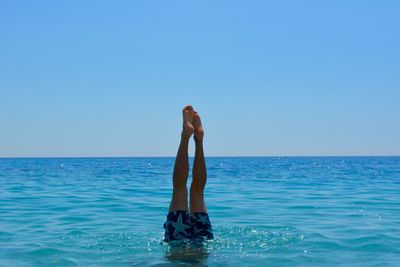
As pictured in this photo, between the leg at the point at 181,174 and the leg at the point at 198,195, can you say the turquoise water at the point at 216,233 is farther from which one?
the leg at the point at 181,174

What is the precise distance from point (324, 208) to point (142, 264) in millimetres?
9047

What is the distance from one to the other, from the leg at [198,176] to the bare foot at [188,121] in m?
0.09

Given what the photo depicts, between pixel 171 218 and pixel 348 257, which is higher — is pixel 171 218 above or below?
above

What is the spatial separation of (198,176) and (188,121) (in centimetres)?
89

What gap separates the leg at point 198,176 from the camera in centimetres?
883

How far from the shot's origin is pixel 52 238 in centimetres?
1044

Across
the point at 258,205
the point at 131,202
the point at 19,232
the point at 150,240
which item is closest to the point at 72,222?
the point at 19,232

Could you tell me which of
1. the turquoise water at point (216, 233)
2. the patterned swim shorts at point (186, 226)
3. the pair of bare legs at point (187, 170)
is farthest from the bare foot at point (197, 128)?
the turquoise water at point (216, 233)

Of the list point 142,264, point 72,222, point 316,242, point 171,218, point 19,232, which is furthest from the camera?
point 72,222

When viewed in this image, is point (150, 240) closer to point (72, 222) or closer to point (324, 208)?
point (72, 222)

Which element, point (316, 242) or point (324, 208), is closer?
point (316, 242)

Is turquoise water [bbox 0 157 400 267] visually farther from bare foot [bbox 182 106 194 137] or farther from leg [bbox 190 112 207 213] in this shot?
bare foot [bbox 182 106 194 137]

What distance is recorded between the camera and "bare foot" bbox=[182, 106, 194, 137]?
28.2 ft

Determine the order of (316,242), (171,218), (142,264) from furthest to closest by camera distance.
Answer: (316,242)
(171,218)
(142,264)
